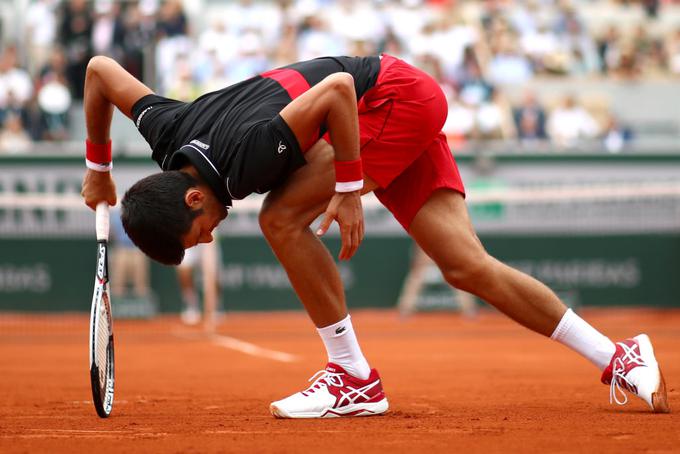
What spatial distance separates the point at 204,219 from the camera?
4648mm

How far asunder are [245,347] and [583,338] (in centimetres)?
613

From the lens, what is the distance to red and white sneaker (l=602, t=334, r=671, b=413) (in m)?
4.77

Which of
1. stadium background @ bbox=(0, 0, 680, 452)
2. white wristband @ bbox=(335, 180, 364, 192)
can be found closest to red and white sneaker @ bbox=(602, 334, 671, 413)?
stadium background @ bbox=(0, 0, 680, 452)

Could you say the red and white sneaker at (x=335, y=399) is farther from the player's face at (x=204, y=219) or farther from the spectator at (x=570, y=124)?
the spectator at (x=570, y=124)

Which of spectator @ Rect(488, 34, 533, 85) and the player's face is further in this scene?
spectator @ Rect(488, 34, 533, 85)

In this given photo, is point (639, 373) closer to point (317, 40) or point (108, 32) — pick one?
point (317, 40)

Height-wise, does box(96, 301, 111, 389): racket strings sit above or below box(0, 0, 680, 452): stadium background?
above

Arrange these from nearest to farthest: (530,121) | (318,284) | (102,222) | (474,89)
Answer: (318,284) < (102,222) < (530,121) < (474,89)

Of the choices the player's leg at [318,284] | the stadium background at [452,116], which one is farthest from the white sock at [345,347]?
the stadium background at [452,116]

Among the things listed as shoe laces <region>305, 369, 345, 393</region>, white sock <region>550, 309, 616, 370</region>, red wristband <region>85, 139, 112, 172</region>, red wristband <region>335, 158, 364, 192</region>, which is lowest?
shoe laces <region>305, 369, 345, 393</region>

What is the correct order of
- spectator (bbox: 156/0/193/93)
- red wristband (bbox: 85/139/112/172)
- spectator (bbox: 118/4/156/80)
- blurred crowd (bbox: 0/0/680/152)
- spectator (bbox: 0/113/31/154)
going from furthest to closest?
spectator (bbox: 156/0/193/93) < spectator (bbox: 118/4/156/80) < blurred crowd (bbox: 0/0/680/152) < spectator (bbox: 0/113/31/154) < red wristband (bbox: 85/139/112/172)

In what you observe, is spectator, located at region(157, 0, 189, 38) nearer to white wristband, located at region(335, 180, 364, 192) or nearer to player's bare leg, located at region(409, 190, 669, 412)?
player's bare leg, located at region(409, 190, 669, 412)

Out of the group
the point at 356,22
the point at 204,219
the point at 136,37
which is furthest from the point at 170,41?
the point at 204,219

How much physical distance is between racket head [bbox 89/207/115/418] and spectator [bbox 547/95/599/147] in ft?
37.9
